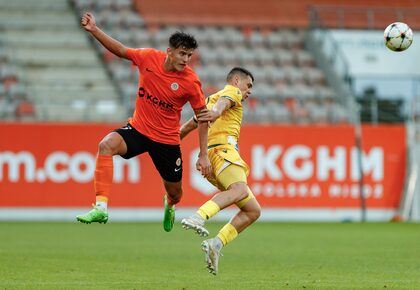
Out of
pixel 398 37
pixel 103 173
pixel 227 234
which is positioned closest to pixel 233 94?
pixel 227 234

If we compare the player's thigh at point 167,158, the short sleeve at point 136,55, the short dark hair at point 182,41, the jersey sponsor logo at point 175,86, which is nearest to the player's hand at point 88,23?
the short sleeve at point 136,55

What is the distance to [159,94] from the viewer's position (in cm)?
1059

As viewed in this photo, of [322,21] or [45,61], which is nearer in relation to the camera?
[45,61]

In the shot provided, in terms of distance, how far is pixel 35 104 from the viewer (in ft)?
81.4

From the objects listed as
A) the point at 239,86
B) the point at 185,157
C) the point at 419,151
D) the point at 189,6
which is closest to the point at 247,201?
the point at 239,86

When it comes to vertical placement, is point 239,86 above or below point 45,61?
below

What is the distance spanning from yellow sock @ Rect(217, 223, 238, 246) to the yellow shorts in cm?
37

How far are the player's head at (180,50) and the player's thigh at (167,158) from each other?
0.92 metres

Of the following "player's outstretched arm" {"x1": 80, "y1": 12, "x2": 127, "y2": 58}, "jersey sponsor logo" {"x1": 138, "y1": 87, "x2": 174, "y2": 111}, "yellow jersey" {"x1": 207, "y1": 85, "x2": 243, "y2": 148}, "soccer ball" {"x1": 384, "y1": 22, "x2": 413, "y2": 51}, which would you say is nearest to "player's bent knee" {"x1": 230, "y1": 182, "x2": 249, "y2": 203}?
"yellow jersey" {"x1": 207, "y1": 85, "x2": 243, "y2": 148}

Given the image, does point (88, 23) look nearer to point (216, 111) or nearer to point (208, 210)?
point (216, 111)

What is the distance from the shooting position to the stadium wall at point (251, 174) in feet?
77.5

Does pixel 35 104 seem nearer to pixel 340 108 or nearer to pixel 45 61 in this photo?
pixel 45 61

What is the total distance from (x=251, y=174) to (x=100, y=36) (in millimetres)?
14859

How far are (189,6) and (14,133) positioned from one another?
9049 mm
